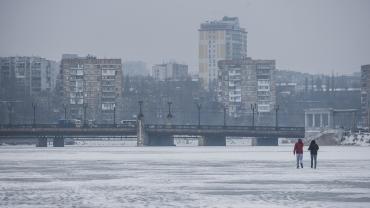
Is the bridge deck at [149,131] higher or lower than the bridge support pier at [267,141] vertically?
higher

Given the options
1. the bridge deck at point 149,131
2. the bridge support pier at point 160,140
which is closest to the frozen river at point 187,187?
the bridge deck at point 149,131

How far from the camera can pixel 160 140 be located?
16238 centimetres

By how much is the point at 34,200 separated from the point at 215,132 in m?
120

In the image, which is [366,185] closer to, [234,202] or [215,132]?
[234,202]

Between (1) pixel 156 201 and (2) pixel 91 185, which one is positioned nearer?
(1) pixel 156 201

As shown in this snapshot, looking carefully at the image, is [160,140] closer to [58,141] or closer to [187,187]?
[58,141]

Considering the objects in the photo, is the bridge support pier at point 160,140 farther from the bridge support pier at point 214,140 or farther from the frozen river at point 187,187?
the frozen river at point 187,187

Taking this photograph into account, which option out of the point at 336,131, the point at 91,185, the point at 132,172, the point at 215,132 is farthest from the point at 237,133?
the point at 91,185

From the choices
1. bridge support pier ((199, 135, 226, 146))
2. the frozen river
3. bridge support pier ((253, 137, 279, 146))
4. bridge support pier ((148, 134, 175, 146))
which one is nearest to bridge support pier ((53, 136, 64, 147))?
bridge support pier ((148, 134, 175, 146))

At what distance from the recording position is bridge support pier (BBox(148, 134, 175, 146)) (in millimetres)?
160625

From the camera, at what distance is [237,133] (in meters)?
154

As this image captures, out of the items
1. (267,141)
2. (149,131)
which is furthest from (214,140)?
(149,131)

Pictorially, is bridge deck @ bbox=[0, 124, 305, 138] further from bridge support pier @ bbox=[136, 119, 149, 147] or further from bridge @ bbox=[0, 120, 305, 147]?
bridge support pier @ bbox=[136, 119, 149, 147]

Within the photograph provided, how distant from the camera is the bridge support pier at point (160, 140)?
161 meters
